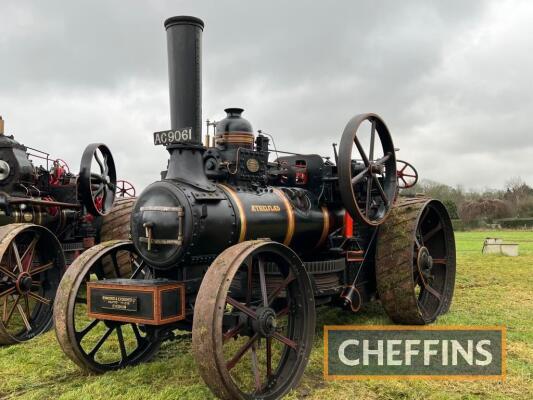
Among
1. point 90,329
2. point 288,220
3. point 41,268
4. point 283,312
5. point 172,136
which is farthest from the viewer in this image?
point 41,268

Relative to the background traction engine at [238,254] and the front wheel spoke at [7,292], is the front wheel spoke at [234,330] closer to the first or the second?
the background traction engine at [238,254]

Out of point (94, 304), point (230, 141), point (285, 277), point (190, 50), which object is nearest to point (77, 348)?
point (94, 304)

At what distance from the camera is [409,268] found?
5.19 metres

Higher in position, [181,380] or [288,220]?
[288,220]

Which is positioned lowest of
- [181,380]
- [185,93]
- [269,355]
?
[181,380]

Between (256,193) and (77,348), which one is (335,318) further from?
(77,348)

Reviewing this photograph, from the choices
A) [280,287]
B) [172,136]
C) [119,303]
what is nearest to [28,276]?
[119,303]

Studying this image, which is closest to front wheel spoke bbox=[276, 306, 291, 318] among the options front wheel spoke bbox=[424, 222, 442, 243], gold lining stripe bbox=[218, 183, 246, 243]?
gold lining stripe bbox=[218, 183, 246, 243]

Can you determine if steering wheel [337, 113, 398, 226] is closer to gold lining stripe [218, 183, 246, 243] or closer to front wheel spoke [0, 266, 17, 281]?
gold lining stripe [218, 183, 246, 243]

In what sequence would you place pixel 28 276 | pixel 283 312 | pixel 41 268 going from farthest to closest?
pixel 41 268 → pixel 28 276 → pixel 283 312

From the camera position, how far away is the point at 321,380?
3955mm

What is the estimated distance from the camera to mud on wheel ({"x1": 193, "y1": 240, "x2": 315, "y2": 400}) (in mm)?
3139

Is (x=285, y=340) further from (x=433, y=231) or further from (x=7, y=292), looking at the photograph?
(x=433, y=231)

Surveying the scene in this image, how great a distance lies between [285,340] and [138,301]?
42.2 inches
